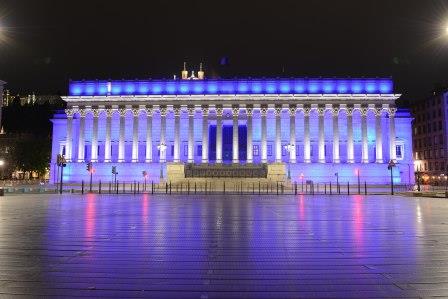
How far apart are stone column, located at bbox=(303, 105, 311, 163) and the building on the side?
31.2 m

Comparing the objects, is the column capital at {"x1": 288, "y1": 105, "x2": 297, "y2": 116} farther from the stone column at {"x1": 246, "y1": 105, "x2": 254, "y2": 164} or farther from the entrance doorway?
the entrance doorway

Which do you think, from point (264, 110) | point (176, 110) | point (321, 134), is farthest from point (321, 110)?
point (176, 110)

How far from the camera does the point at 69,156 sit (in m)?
92.8

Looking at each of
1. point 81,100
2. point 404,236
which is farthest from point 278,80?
point 404,236

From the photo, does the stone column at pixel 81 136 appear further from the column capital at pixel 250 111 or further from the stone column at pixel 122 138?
the column capital at pixel 250 111

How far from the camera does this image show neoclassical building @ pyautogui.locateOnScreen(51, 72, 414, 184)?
8981 cm

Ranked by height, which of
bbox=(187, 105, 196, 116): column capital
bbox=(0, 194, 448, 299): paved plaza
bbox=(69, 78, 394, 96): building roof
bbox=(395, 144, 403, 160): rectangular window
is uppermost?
bbox=(69, 78, 394, 96): building roof

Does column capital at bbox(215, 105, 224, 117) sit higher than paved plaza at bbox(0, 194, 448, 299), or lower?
higher

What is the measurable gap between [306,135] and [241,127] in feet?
47.6

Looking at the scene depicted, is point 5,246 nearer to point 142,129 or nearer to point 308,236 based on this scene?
point 308,236

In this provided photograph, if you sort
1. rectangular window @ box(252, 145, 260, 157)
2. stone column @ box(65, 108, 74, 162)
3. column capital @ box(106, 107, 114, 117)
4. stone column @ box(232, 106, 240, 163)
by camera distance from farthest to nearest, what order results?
column capital @ box(106, 107, 114, 117), stone column @ box(65, 108, 74, 162), rectangular window @ box(252, 145, 260, 157), stone column @ box(232, 106, 240, 163)

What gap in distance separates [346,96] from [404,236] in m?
80.6

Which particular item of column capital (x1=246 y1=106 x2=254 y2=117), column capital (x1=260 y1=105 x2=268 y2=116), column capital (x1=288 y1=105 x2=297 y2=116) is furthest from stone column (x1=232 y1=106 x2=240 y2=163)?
column capital (x1=288 y1=105 x2=297 y2=116)

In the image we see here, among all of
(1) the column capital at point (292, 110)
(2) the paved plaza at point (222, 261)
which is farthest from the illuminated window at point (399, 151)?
(2) the paved plaza at point (222, 261)
